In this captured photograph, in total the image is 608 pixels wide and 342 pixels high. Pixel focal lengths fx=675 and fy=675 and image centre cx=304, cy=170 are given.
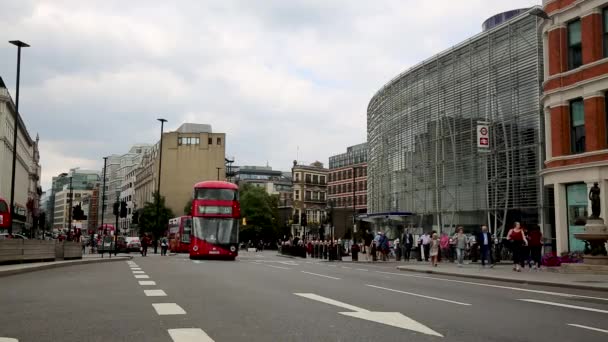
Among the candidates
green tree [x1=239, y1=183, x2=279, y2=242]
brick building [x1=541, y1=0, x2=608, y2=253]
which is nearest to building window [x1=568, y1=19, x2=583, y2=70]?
brick building [x1=541, y1=0, x2=608, y2=253]

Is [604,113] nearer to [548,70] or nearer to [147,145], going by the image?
[548,70]

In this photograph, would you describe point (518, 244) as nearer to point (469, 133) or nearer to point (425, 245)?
point (425, 245)

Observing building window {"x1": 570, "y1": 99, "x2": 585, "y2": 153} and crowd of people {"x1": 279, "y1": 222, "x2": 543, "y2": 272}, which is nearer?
crowd of people {"x1": 279, "y1": 222, "x2": 543, "y2": 272}

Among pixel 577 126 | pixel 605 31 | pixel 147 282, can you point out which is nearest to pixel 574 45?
pixel 605 31

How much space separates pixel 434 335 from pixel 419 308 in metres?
3.07

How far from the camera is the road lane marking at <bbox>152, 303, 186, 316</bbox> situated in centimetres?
958

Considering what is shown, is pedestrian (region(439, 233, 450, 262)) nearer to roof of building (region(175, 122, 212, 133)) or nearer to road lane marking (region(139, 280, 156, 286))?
road lane marking (region(139, 280, 156, 286))

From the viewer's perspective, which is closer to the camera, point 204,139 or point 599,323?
point 599,323

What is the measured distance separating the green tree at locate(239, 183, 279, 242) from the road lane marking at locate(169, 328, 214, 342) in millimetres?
98257

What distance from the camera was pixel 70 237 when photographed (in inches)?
2534

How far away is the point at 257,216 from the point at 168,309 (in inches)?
3817

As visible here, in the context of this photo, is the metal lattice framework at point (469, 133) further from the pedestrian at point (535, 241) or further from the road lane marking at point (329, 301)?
the road lane marking at point (329, 301)

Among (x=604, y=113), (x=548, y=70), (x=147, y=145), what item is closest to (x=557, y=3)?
(x=548, y=70)

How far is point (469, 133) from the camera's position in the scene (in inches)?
1756
